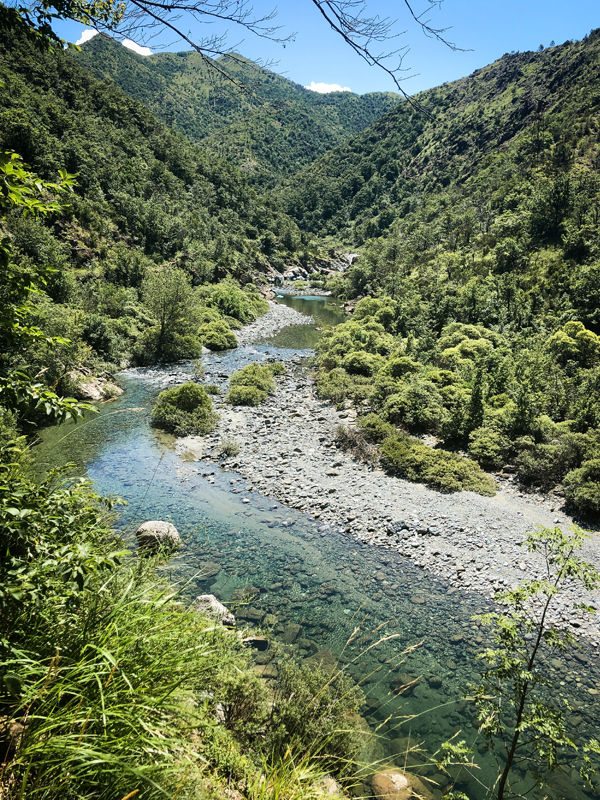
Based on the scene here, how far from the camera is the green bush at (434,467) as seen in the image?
541 inches

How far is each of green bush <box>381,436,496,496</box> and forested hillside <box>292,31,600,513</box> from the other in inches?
2.5

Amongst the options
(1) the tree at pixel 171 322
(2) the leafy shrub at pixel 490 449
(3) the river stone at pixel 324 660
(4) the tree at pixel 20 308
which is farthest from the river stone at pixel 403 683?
(1) the tree at pixel 171 322

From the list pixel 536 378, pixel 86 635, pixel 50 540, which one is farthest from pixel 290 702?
pixel 536 378

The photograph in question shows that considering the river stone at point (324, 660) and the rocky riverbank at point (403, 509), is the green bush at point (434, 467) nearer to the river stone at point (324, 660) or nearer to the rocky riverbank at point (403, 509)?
the rocky riverbank at point (403, 509)

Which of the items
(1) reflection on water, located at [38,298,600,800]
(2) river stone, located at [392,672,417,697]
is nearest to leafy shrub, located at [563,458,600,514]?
(1) reflection on water, located at [38,298,600,800]

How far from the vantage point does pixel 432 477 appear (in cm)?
1408

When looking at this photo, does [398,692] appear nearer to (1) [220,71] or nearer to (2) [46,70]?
(1) [220,71]

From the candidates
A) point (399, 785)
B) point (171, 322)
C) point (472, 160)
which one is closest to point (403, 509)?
point (399, 785)

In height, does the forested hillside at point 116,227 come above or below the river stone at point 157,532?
above

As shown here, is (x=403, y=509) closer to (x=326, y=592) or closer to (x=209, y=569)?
(x=326, y=592)

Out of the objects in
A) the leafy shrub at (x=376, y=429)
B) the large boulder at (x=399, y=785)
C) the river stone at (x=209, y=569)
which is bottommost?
the river stone at (x=209, y=569)

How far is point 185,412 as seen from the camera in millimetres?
18594

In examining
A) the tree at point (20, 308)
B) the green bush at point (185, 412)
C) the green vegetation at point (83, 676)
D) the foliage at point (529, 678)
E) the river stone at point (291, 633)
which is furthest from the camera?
the green bush at point (185, 412)

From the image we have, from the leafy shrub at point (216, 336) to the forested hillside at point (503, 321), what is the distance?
27.1 ft
